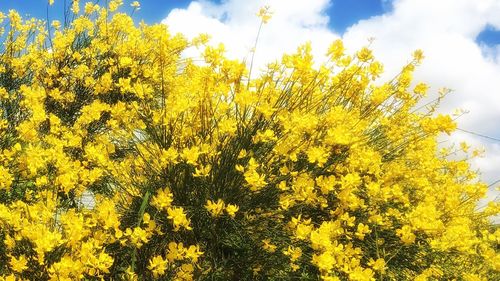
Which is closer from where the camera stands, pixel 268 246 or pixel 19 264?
pixel 19 264

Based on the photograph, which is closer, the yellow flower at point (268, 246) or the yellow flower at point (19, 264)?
the yellow flower at point (19, 264)

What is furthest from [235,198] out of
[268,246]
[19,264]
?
[19,264]

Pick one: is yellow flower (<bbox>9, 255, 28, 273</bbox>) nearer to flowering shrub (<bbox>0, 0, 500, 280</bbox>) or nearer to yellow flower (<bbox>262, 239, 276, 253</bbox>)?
flowering shrub (<bbox>0, 0, 500, 280</bbox>)

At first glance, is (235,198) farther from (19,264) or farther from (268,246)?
(19,264)

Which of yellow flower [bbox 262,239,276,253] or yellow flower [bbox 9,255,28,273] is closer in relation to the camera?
yellow flower [bbox 9,255,28,273]

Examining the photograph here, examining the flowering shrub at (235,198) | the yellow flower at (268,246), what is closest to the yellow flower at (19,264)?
the flowering shrub at (235,198)

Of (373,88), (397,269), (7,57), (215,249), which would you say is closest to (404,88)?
(373,88)

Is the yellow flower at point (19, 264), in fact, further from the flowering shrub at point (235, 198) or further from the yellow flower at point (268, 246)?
the yellow flower at point (268, 246)

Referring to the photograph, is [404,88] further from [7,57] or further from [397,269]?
[7,57]

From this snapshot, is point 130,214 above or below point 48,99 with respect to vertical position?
below

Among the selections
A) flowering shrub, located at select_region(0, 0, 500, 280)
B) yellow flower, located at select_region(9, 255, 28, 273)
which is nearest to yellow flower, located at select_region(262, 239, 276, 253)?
flowering shrub, located at select_region(0, 0, 500, 280)

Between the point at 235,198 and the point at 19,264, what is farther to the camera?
the point at 235,198

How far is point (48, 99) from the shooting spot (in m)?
6.86

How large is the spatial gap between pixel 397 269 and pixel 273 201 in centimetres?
120
